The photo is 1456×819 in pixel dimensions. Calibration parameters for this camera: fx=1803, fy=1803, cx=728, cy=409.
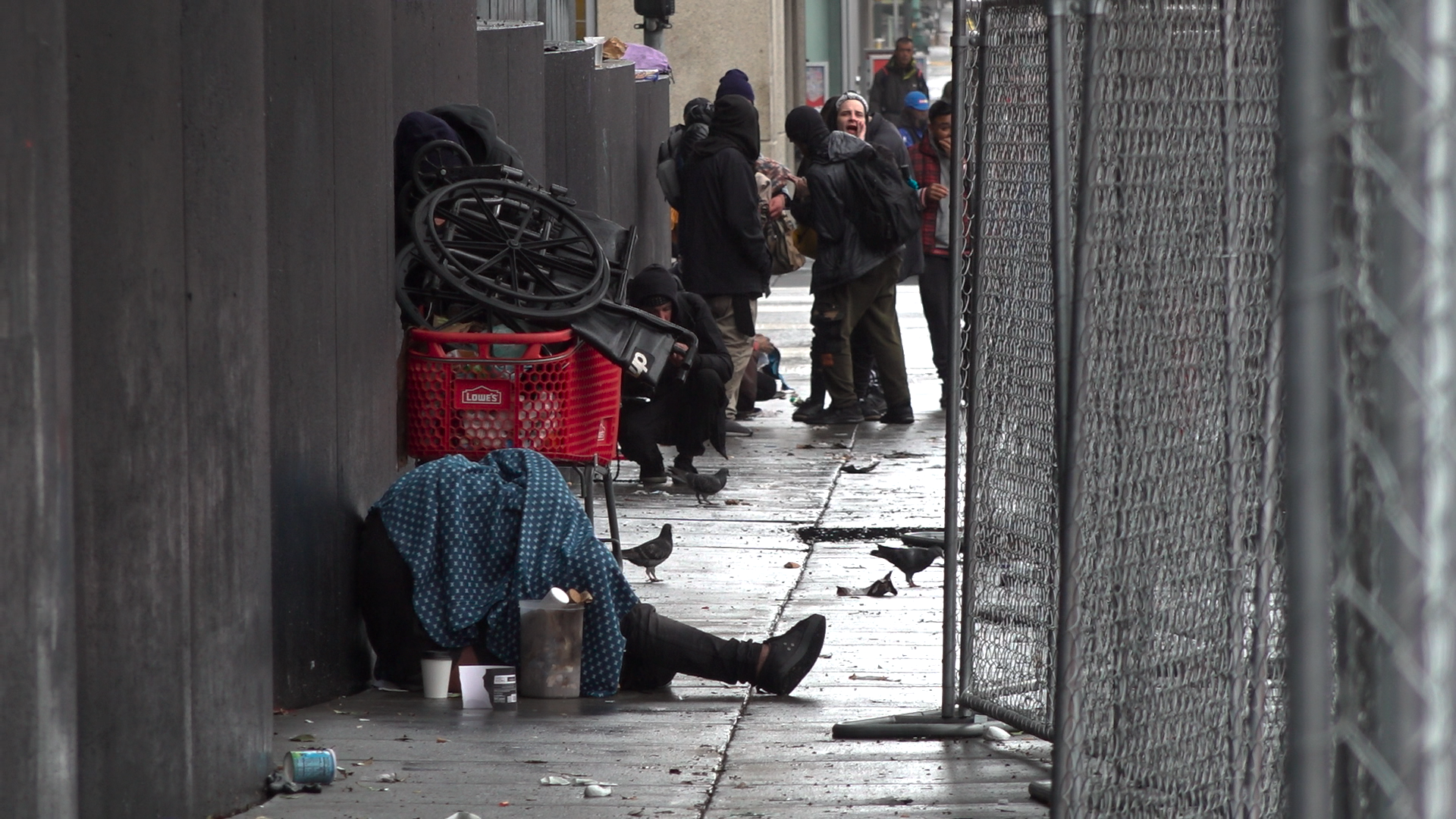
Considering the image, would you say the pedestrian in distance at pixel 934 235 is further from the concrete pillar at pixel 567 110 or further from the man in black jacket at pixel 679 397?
the man in black jacket at pixel 679 397

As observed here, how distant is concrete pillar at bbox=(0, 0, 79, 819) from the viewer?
321 cm

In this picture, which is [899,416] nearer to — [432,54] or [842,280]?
[842,280]

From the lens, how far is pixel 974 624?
16.3ft

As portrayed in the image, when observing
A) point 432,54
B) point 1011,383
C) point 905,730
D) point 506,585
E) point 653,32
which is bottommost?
point 905,730

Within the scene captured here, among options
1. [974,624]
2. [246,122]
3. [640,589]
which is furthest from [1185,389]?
[640,589]

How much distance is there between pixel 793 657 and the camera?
5344 mm

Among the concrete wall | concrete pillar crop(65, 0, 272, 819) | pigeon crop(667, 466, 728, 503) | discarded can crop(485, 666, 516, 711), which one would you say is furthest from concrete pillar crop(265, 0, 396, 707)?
the concrete wall

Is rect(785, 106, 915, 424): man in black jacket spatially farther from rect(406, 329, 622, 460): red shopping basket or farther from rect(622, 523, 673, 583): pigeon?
rect(406, 329, 622, 460): red shopping basket

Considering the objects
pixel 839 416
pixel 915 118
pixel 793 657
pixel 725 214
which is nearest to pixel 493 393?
pixel 793 657

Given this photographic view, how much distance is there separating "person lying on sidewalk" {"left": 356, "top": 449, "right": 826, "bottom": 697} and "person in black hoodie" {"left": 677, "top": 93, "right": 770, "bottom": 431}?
5319 millimetres

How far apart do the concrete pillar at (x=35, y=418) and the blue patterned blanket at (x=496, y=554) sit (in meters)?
1.90

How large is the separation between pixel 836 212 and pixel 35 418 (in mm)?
7968

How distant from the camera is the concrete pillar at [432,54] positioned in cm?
735

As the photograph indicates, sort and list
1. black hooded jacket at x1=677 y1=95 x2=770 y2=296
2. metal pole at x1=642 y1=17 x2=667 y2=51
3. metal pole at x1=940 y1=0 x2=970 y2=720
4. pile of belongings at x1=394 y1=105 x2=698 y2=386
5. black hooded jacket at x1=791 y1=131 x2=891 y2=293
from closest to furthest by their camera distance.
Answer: metal pole at x1=940 y1=0 x2=970 y2=720 < pile of belongings at x1=394 y1=105 x2=698 y2=386 < black hooded jacket at x1=677 y1=95 x2=770 y2=296 < black hooded jacket at x1=791 y1=131 x2=891 y2=293 < metal pole at x1=642 y1=17 x2=667 y2=51
